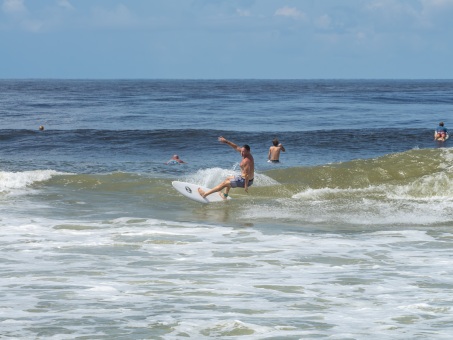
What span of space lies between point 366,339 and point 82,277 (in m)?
4.55

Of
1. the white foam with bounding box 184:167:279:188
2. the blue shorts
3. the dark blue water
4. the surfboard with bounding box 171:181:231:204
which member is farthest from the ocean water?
the dark blue water

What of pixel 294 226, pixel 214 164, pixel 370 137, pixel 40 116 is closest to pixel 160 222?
pixel 294 226

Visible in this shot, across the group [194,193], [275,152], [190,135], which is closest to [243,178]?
[194,193]

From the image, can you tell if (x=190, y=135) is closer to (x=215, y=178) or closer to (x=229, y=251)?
(x=215, y=178)

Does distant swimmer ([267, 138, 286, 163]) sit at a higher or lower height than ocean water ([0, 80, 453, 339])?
higher

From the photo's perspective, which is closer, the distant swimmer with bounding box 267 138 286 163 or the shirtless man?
the shirtless man

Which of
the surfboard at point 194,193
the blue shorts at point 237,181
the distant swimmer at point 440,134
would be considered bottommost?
the surfboard at point 194,193

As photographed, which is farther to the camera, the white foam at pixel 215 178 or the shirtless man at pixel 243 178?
the white foam at pixel 215 178

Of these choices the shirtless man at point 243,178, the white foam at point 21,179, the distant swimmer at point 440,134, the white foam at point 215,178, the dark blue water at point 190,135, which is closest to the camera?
the shirtless man at point 243,178

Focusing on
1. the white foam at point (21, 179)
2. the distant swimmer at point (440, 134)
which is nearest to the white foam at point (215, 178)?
the white foam at point (21, 179)

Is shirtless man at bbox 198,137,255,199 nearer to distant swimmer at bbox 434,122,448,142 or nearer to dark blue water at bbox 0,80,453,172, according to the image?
dark blue water at bbox 0,80,453,172

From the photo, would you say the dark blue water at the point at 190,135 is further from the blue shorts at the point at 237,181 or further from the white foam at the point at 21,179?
the blue shorts at the point at 237,181

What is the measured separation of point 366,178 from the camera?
2458 centimetres

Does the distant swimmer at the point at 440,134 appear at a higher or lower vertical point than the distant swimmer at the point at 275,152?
higher
